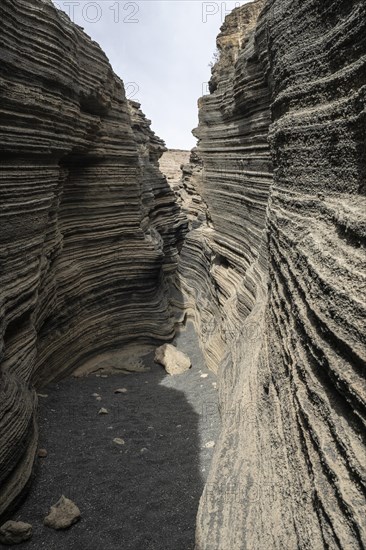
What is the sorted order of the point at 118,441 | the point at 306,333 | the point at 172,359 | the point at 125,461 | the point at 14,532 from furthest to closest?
the point at 172,359 → the point at 118,441 → the point at 125,461 → the point at 14,532 → the point at 306,333

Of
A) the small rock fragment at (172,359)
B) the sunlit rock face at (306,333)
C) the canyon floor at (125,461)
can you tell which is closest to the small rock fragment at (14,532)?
the canyon floor at (125,461)

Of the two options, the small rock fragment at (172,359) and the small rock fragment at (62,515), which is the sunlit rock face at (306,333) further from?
the small rock fragment at (172,359)

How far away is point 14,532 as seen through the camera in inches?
175

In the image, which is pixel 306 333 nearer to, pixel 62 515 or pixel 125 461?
pixel 62 515

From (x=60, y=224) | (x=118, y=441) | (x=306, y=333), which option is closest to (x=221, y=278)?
(x=60, y=224)

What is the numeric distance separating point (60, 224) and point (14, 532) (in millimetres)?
6054

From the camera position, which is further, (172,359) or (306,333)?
(172,359)

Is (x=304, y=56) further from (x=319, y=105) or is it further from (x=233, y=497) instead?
(x=233, y=497)

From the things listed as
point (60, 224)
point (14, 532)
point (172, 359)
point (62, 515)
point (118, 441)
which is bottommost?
point (172, 359)

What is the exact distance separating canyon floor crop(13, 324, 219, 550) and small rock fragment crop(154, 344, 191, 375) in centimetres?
82

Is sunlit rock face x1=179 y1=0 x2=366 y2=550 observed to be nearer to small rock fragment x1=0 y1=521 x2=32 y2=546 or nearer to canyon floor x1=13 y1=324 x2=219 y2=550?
canyon floor x1=13 y1=324 x2=219 y2=550

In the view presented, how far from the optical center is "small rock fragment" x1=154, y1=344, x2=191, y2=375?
1045 cm

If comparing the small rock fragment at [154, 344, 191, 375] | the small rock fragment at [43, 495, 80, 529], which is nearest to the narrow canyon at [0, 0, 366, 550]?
the small rock fragment at [43, 495, 80, 529]

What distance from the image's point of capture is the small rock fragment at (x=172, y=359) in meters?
10.4
